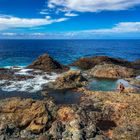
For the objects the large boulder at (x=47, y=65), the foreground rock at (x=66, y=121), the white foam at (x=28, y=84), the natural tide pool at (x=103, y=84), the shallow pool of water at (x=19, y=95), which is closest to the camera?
the foreground rock at (x=66, y=121)

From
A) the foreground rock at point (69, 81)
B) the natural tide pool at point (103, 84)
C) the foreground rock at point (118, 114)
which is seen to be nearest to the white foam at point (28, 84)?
the foreground rock at point (69, 81)

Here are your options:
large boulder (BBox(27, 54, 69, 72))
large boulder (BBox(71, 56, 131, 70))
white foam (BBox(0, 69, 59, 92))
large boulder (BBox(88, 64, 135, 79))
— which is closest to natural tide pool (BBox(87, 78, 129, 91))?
large boulder (BBox(88, 64, 135, 79))

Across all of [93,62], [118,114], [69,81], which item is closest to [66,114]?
[118,114]

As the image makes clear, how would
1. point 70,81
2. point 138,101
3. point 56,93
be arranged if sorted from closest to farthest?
1. point 138,101
2. point 56,93
3. point 70,81

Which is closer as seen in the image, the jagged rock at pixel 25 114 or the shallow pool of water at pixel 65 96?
the jagged rock at pixel 25 114

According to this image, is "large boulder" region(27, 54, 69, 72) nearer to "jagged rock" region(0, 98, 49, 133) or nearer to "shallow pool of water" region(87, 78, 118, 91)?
"shallow pool of water" region(87, 78, 118, 91)

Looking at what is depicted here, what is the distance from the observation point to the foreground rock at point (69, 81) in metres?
54.0

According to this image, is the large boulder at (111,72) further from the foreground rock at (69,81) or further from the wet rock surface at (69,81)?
the foreground rock at (69,81)

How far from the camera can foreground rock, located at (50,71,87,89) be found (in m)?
54.0

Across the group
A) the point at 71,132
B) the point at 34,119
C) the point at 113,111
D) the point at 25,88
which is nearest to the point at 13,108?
the point at 34,119

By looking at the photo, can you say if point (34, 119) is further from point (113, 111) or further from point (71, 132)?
point (113, 111)

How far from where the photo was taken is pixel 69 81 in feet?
184

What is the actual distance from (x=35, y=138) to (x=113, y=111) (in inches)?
507

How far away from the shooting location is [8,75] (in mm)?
65438
